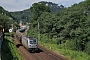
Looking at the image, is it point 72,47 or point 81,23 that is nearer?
point 72,47

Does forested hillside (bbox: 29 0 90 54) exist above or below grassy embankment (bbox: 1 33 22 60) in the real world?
above

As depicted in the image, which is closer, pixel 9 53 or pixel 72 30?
pixel 9 53

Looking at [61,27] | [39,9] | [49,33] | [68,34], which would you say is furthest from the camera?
[39,9]

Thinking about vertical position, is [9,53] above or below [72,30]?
below

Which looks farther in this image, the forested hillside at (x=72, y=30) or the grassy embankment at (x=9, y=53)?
the forested hillside at (x=72, y=30)

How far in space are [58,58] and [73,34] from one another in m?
23.3

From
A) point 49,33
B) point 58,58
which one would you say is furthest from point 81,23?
point 58,58

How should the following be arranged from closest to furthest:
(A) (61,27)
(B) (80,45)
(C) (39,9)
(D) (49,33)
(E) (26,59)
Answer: (E) (26,59) → (B) (80,45) → (A) (61,27) → (D) (49,33) → (C) (39,9)

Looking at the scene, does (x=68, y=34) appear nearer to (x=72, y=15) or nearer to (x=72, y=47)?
(x=72, y=15)

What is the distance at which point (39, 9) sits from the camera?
403 feet

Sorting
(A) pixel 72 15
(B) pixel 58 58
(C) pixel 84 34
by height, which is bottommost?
(B) pixel 58 58

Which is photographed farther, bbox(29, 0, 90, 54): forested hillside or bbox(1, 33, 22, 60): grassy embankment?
bbox(29, 0, 90, 54): forested hillside

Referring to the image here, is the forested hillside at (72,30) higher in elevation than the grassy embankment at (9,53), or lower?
higher

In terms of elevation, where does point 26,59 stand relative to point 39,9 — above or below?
below
